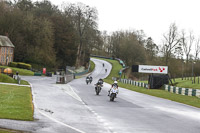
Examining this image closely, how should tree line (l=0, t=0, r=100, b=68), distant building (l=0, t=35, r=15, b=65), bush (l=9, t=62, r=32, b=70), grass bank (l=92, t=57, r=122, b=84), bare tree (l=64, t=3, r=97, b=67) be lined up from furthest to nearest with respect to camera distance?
grass bank (l=92, t=57, r=122, b=84), bare tree (l=64, t=3, r=97, b=67), tree line (l=0, t=0, r=100, b=68), distant building (l=0, t=35, r=15, b=65), bush (l=9, t=62, r=32, b=70)

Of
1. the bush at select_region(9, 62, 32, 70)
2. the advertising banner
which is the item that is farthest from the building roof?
the advertising banner

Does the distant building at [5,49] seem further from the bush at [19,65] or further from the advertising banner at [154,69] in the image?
the advertising banner at [154,69]

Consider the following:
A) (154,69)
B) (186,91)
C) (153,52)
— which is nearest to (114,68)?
(153,52)

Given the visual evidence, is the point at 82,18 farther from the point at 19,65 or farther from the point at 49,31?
the point at 19,65

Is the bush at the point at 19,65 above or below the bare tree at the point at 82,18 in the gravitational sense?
below

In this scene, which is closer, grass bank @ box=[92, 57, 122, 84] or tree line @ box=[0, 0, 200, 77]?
tree line @ box=[0, 0, 200, 77]

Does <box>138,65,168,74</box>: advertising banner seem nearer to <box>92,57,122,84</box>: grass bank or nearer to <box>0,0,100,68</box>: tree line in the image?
<box>0,0,100,68</box>: tree line

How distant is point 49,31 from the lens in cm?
8300

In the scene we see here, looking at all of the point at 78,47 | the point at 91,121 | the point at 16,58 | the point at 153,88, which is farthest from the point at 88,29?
the point at 91,121

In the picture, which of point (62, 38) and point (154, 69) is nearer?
point (154, 69)

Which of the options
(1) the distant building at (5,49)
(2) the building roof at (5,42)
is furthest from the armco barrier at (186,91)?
(2) the building roof at (5,42)

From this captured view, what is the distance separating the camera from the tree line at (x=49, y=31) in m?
81.3

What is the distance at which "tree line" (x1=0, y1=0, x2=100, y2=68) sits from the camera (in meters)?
81.3

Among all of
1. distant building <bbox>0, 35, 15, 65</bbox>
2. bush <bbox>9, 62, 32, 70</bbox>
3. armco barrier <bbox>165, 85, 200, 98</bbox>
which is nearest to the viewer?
armco barrier <bbox>165, 85, 200, 98</bbox>
